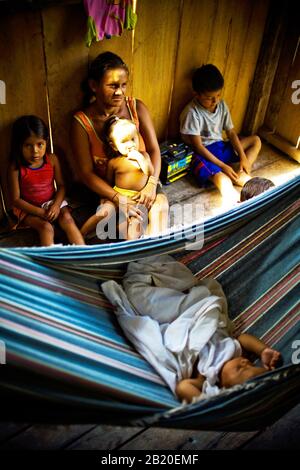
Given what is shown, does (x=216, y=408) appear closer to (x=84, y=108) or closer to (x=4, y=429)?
(x=4, y=429)

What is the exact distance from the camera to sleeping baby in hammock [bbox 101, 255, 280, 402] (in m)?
1.36

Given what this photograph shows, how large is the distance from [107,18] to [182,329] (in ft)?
4.40

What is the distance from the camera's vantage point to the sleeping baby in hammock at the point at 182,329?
1.36m

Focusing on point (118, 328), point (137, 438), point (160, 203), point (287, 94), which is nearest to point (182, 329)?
point (118, 328)

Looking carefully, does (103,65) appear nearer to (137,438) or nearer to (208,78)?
(208,78)

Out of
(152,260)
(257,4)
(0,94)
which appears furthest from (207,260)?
(257,4)

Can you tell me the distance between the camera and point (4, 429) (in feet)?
4.81

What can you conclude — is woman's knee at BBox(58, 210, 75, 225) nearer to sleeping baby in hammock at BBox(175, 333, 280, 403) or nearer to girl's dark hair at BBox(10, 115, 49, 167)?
girl's dark hair at BBox(10, 115, 49, 167)

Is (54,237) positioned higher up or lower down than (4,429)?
higher up

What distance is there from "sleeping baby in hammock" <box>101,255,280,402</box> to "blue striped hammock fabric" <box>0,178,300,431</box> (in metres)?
0.04

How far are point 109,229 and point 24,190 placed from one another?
435mm

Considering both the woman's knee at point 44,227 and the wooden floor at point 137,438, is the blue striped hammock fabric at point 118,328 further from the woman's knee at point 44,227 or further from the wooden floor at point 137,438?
the woman's knee at point 44,227

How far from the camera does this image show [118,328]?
1.47 metres

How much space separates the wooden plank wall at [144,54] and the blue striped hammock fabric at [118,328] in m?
0.90
